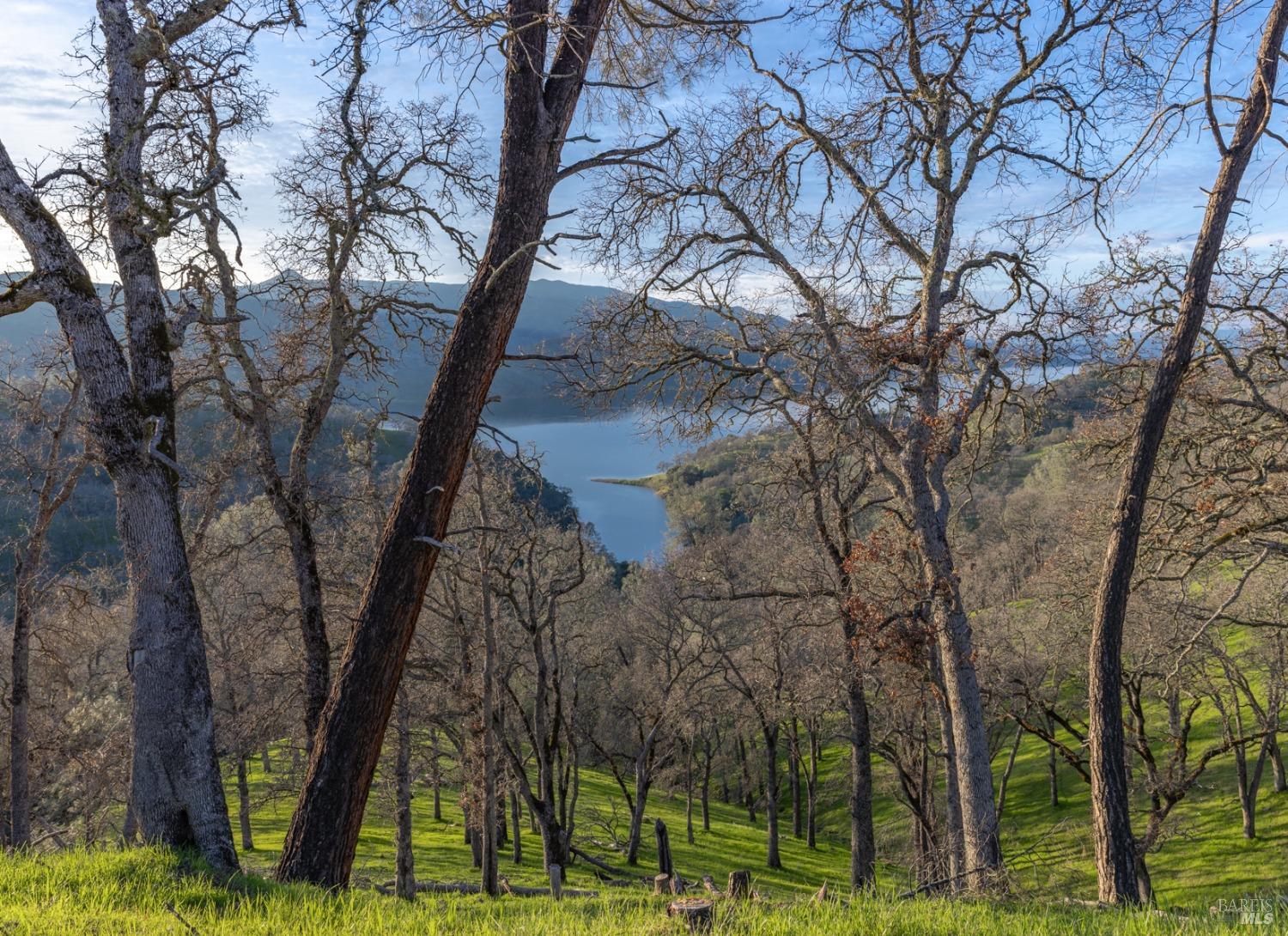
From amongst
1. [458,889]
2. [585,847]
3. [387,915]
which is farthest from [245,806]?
[387,915]

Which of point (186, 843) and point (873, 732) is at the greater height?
point (186, 843)

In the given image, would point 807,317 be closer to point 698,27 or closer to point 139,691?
point 698,27

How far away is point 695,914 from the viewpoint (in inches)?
151

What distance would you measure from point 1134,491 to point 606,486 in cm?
12849

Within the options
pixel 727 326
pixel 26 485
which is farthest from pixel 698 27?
pixel 26 485

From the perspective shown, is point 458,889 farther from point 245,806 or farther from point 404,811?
point 245,806

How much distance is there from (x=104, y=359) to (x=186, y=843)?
371cm

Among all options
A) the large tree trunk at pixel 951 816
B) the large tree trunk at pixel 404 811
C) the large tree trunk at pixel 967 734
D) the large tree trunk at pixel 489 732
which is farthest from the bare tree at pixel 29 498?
the large tree trunk at pixel 951 816

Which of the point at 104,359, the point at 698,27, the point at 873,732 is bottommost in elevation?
the point at 873,732

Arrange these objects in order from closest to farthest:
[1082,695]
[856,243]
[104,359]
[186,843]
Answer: [186,843]
[104,359]
[856,243]
[1082,695]

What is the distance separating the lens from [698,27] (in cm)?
834

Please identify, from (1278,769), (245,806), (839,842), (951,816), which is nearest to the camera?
(951,816)

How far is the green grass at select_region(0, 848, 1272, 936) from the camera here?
12.7ft

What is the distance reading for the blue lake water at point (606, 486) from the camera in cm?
10581
